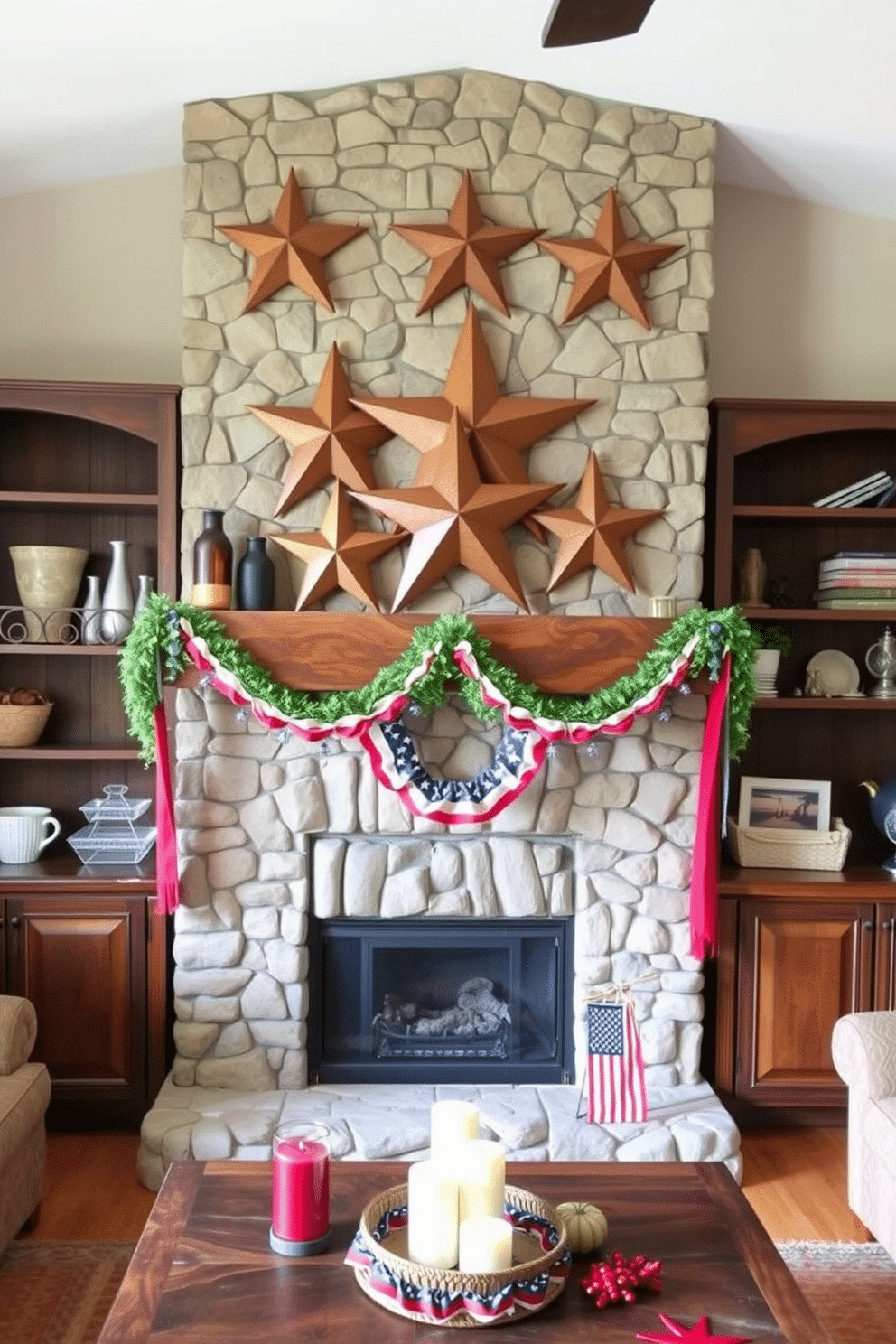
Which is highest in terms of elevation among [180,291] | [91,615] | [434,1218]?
[180,291]

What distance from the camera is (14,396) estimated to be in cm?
370

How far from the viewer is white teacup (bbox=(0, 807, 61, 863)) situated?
3758 millimetres

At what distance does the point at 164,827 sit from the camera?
11.4ft

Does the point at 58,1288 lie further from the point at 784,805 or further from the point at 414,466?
the point at 784,805

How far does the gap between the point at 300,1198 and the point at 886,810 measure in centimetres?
250

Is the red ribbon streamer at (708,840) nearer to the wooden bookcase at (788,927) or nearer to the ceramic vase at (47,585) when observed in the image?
the wooden bookcase at (788,927)

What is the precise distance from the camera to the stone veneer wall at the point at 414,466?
3.62m

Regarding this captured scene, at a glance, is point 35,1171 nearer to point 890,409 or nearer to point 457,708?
point 457,708

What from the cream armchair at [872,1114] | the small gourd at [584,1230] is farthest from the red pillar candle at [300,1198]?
the cream armchair at [872,1114]

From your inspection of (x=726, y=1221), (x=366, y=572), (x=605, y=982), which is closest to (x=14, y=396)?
(x=366, y=572)

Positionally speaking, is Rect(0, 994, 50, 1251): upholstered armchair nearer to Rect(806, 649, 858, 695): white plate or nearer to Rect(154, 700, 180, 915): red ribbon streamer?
Rect(154, 700, 180, 915): red ribbon streamer

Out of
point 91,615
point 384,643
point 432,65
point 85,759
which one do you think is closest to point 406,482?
point 384,643

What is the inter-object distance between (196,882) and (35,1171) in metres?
0.90

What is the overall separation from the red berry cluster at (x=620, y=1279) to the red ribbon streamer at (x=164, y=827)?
1864 mm
